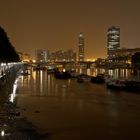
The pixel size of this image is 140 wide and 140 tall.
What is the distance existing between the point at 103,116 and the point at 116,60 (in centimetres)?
13361

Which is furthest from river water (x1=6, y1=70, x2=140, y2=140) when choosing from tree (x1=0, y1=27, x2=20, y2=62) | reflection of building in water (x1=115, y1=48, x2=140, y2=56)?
reflection of building in water (x1=115, y1=48, x2=140, y2=56)

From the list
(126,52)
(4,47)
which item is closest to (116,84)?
(4,47)

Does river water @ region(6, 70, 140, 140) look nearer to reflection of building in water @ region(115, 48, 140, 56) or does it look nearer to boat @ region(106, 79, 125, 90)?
boat @ region(106, 79, 125, 90)

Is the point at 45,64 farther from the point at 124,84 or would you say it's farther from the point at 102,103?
the point at 102,103

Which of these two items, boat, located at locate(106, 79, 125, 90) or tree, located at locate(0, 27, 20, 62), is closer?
boat, located at locate(106, 79, 125, 90)

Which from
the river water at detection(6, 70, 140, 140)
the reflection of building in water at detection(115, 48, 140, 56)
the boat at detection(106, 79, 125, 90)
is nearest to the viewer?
the river water at detection(6, 70, 140, 140)

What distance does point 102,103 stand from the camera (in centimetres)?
3450

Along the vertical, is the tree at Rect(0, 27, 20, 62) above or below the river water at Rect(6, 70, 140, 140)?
above

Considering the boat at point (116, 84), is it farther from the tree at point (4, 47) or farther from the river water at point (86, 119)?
the river water at point (86, 119)

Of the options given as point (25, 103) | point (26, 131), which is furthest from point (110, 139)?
point (25, 103)

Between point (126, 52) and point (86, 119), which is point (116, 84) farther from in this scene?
point (126, 52)

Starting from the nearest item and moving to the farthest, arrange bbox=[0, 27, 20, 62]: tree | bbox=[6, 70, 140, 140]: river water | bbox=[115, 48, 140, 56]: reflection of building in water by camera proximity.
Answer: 1. bbox=[6, 70, 140, 140]: river water
2. bbox=[0, 27, 20, 62]: tree
3. bbox=[115, 48, 140, 56]: reflection of building in water

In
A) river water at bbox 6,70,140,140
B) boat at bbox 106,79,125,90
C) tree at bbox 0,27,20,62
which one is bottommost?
river water at bbox 6,70,140,140

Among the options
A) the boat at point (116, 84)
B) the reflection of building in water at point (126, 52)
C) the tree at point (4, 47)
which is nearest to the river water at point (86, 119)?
the boat at point (116, 84)
